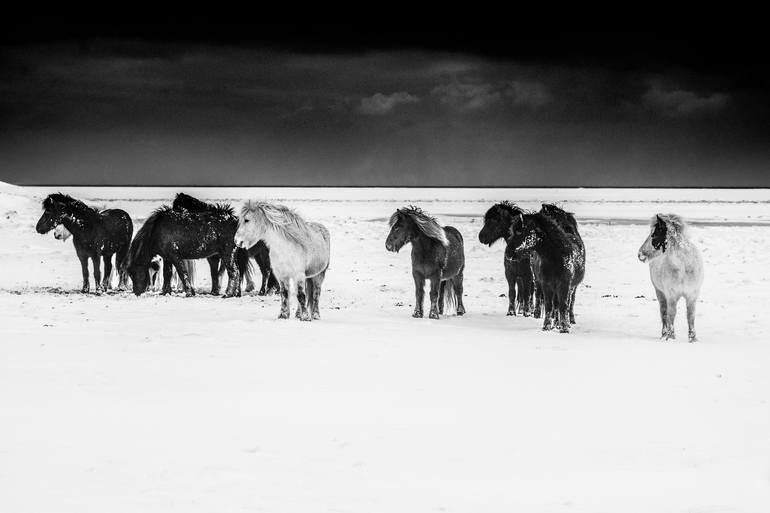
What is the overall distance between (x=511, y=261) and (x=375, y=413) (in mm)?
8759

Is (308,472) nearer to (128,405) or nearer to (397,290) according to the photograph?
(128,405)

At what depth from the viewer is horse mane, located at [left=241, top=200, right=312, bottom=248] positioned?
46.9 feet

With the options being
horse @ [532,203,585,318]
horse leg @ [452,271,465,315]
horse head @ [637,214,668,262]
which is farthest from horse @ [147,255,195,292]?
horse head @ [637,214,668,262]

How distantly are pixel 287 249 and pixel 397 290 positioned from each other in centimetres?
613

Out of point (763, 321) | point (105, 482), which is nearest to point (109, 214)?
point (763, 321)

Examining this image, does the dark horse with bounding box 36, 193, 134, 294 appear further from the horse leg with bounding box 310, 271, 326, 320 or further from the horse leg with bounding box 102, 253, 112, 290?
the horse leg with bounding box 310, 271, 326, 320

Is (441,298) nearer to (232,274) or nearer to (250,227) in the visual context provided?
(250,227)

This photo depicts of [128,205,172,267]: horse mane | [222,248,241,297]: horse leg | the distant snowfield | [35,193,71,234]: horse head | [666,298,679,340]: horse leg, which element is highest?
[35,193,71,234]: horse head

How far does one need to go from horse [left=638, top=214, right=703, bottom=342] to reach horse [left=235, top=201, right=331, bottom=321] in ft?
16.4

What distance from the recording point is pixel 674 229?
13117 mm

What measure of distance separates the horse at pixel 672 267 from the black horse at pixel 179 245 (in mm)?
8487

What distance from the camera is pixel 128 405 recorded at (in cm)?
797

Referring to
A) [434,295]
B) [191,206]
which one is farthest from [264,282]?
[434,295]

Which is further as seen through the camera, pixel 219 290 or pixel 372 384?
pixel 219 290
